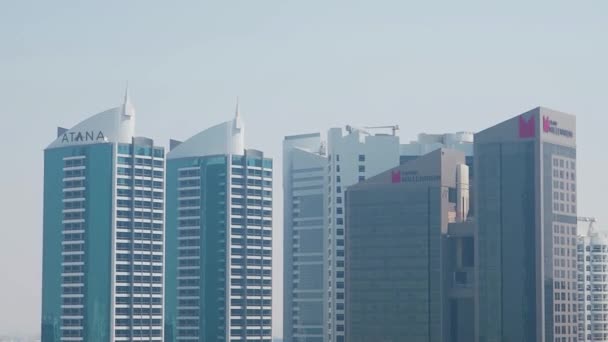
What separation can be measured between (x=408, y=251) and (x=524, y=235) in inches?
803

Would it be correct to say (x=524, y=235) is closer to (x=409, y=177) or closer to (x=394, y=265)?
(x=409, y=177)

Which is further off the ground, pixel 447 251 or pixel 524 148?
pixel 524 148

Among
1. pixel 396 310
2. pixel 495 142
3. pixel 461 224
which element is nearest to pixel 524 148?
pixel 495 142

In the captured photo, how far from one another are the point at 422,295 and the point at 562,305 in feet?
65.0

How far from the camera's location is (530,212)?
161 meters

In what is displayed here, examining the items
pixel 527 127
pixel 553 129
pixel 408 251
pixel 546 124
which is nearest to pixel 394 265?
pixel 408 251

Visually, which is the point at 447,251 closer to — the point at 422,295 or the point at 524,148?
the point at 422,295

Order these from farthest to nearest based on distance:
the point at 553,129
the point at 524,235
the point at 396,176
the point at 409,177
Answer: the point at 396,176 < the point at 409,177 < the point at 553,129 < the point at 524,235

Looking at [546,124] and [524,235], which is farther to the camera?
[546,124]

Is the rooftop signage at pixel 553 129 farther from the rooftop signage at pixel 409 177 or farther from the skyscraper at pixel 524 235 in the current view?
the rooftop signage at pixel 409 177

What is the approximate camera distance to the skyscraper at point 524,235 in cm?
16075

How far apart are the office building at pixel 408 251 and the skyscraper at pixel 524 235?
10683 millimetres

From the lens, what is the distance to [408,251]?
583 feet

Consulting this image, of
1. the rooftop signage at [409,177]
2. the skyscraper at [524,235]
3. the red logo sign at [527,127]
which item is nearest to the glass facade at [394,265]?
the rooftop signage at [409,177]
